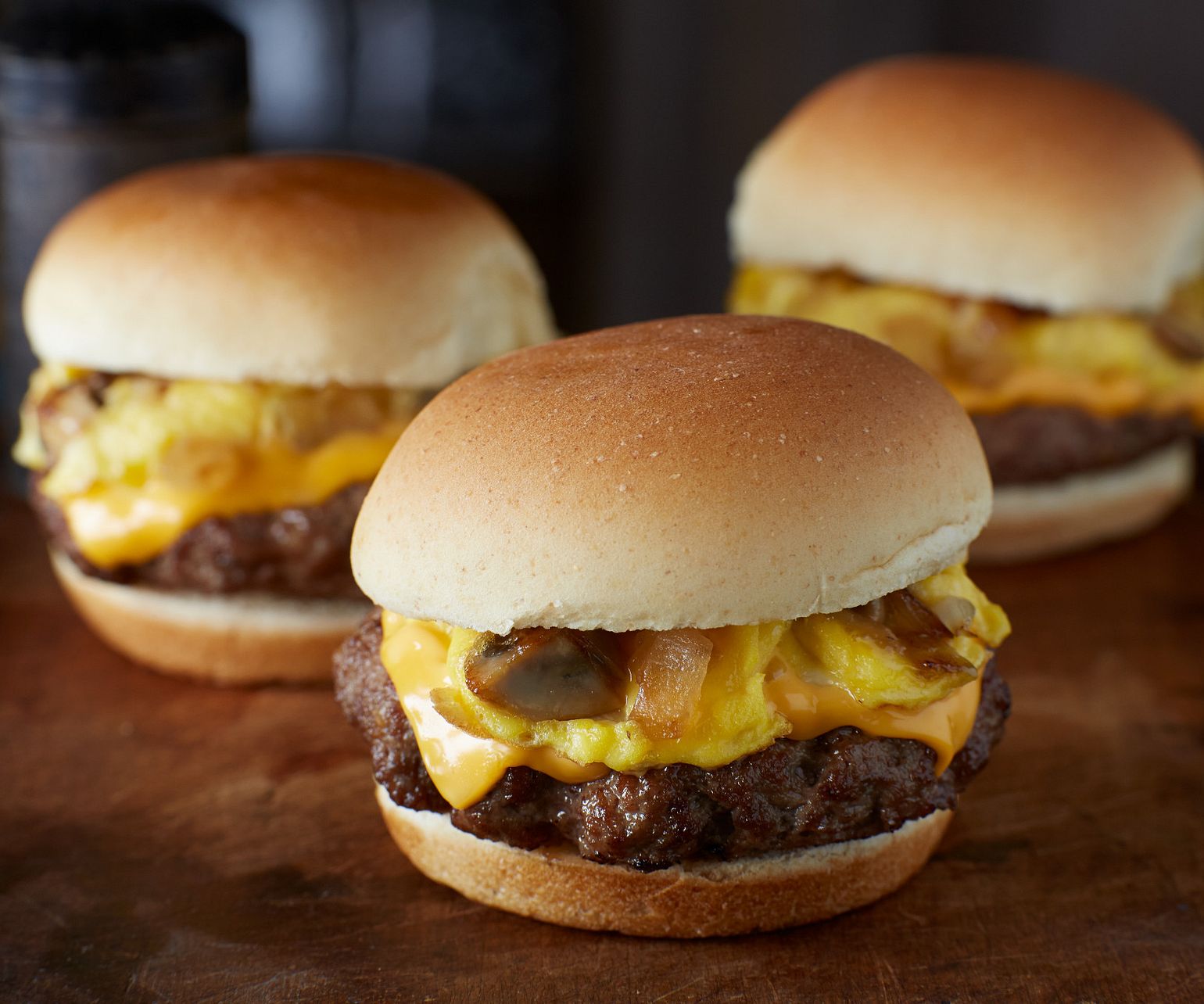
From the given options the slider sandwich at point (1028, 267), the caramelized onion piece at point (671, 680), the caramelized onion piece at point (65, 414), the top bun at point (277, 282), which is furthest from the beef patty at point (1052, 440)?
the caramelized onion piece at point (65, 414)

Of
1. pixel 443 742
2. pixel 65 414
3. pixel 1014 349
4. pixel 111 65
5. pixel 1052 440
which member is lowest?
pixel 1052 440

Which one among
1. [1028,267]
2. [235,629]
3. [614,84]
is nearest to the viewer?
[235,629]

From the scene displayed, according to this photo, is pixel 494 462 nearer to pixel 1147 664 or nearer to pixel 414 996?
pixel 414 996

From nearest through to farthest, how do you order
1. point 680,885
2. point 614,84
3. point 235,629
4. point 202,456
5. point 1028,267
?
point 680,885, point 202,456, point 235,629, point 1028,267, point 614,84

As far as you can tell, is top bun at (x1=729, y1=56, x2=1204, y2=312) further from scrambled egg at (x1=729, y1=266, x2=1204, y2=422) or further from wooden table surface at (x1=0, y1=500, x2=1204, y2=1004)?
wooden table surface at (x1=0, y1=500, x2=1204, y2=1004)

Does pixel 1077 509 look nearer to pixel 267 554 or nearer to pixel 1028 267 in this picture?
pixel 1028 267

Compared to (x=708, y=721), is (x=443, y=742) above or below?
below

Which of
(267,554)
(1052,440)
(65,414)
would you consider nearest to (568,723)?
(267,554)

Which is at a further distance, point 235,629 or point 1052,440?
point 1052,440
